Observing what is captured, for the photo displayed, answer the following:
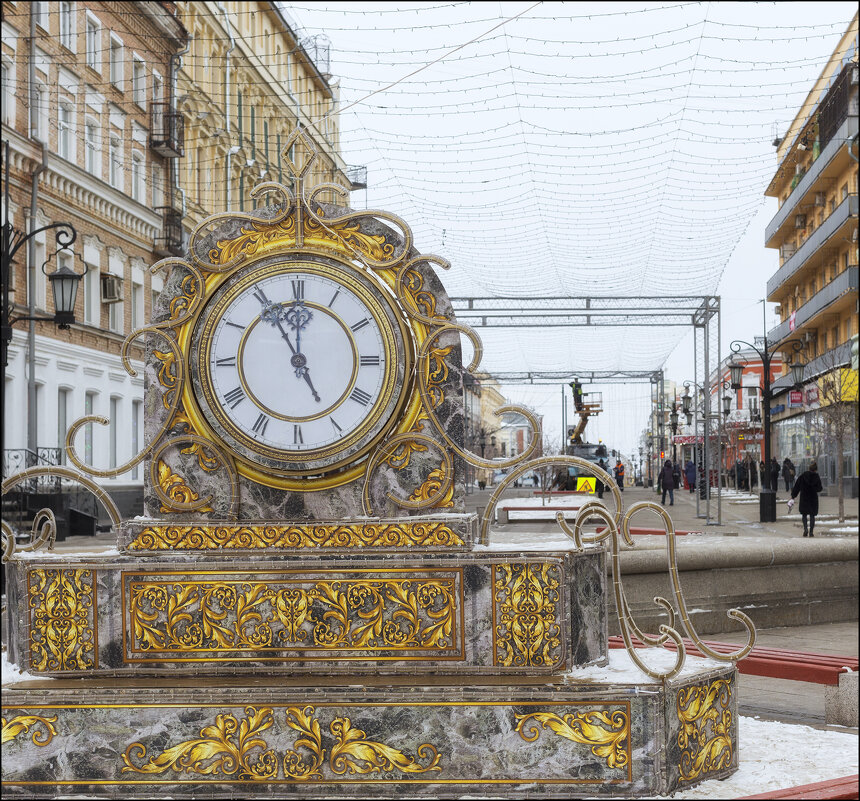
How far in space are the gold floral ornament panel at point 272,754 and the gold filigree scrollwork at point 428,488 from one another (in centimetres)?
78

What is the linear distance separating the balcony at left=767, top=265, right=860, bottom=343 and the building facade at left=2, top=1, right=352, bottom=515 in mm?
8189

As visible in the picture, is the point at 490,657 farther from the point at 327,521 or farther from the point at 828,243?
the point at 828,243

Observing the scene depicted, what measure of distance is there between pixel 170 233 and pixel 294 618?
17019 mm

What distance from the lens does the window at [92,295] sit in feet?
66.9

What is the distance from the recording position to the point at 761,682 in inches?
274

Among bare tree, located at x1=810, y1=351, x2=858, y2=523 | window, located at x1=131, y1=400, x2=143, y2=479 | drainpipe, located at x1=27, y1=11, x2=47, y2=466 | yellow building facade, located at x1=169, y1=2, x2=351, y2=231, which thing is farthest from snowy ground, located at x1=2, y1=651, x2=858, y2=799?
window, located at x1=131, y1=400, x2=143, y2=479

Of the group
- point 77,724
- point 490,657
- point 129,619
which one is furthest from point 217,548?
point 490,657

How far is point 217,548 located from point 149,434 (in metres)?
0.51

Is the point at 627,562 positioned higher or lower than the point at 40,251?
lower

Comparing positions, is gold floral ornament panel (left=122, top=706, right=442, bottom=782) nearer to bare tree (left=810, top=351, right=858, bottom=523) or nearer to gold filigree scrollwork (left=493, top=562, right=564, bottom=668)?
gold filigree scrollwork (left=493, top=562, right=564, bottom=668)

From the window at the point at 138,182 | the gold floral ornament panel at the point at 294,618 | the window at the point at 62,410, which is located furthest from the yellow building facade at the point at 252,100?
the window at the point at 62,410

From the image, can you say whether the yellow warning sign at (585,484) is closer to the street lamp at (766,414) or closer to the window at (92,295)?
the street lamp at (766,414)

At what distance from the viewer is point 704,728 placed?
152 inches

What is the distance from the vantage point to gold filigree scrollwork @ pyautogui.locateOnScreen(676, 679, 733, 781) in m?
3.77
